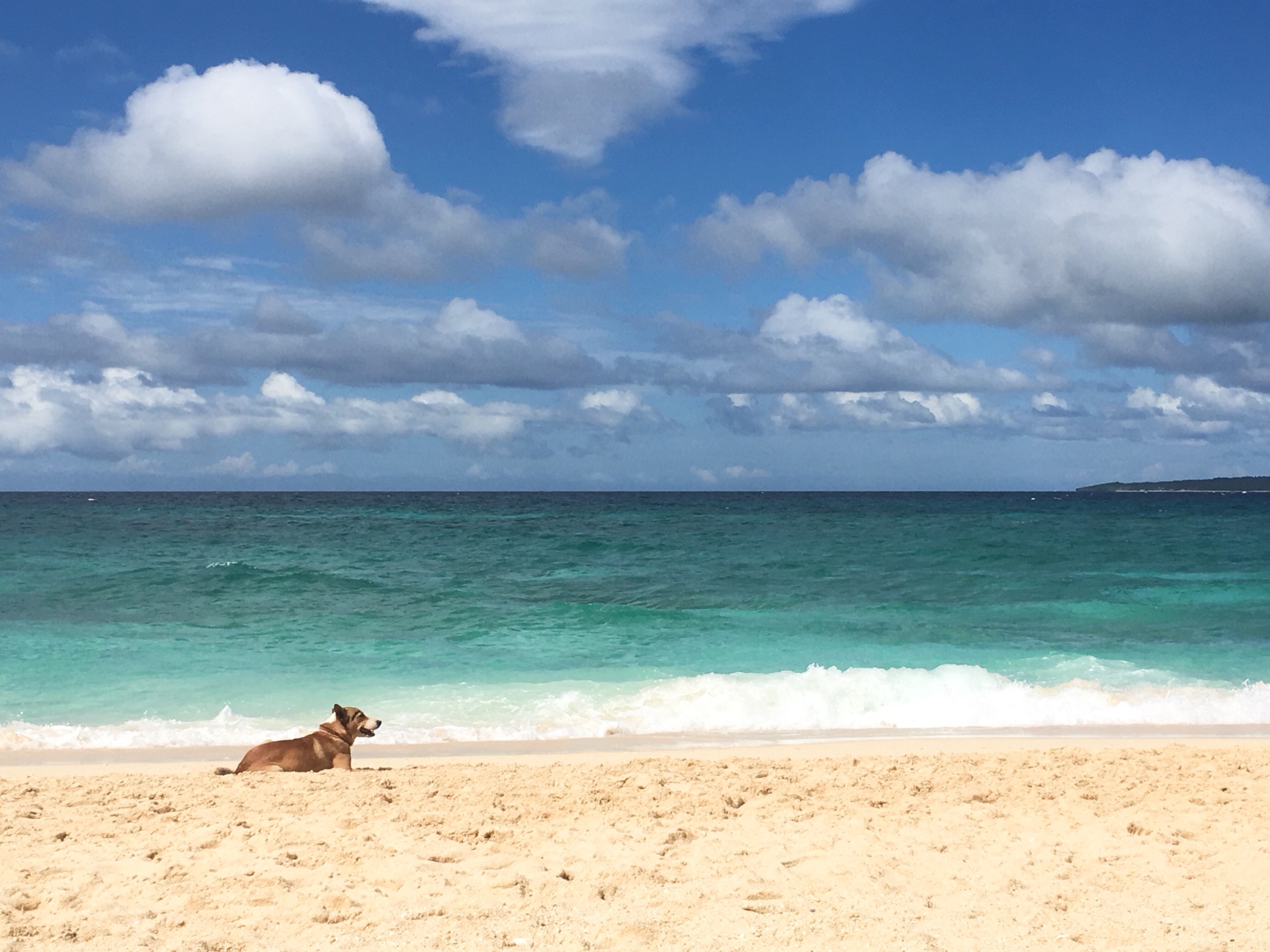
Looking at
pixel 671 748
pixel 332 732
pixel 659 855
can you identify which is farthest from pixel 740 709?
pixel 659 855

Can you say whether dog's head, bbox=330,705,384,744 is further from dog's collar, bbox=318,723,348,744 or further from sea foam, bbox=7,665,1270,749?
sea foam, bbox=7,665,1270,749

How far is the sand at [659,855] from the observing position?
4.89 metres

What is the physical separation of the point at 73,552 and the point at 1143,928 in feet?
112

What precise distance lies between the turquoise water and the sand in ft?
11.0

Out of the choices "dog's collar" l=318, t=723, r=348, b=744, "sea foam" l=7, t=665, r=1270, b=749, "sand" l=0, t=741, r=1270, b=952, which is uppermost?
"dog's collar" l=318, t=723, r=348, b=744

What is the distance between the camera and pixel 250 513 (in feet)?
221

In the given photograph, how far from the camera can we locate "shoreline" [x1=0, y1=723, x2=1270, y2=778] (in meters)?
9.16

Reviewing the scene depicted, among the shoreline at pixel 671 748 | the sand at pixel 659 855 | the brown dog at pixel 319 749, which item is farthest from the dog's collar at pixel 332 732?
the sand at pixel 659 855

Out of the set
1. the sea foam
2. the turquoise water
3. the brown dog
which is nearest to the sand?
the brown dog

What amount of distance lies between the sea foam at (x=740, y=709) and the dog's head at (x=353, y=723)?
1639mm

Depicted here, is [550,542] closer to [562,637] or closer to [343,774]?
[562,637]

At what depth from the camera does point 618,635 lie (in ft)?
58.3

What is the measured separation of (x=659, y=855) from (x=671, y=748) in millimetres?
4020

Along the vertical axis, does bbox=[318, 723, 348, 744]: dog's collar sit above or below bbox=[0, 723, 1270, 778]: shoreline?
above
